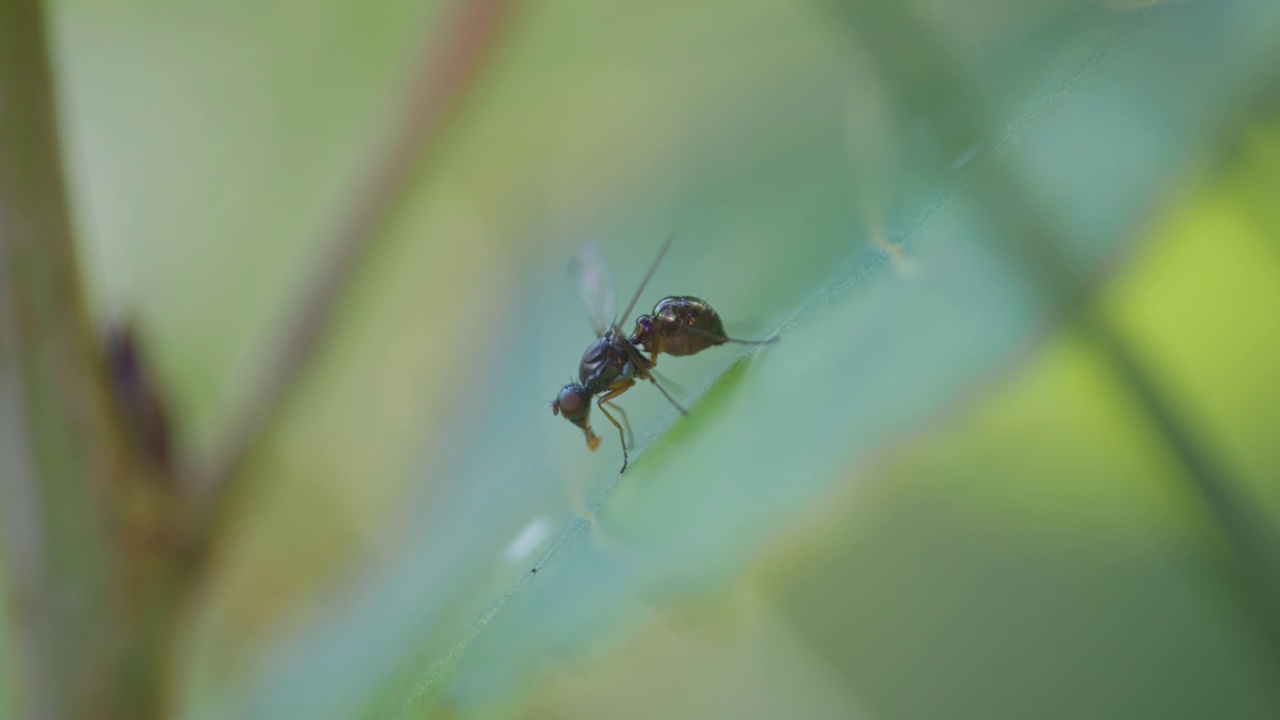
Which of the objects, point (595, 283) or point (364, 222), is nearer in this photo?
point (364, 222)

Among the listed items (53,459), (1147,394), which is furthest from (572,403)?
(1147,394)

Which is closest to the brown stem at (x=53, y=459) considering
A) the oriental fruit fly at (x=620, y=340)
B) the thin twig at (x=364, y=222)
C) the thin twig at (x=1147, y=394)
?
the thin twig at (x=364, y=222)

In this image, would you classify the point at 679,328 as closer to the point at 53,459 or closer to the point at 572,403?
the point at 572,403

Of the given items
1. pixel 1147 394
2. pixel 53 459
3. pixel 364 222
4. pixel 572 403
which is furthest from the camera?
pixel 572 403

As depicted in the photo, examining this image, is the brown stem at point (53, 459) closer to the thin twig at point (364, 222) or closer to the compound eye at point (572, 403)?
the thin twig at point (364, 222)

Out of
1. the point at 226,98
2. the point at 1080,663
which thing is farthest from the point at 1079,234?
the point at 226,98

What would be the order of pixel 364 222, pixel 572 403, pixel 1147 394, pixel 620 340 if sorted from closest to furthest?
pixel 1147 394
pixel 364 222
pixel 572 403
pixel 620 340
